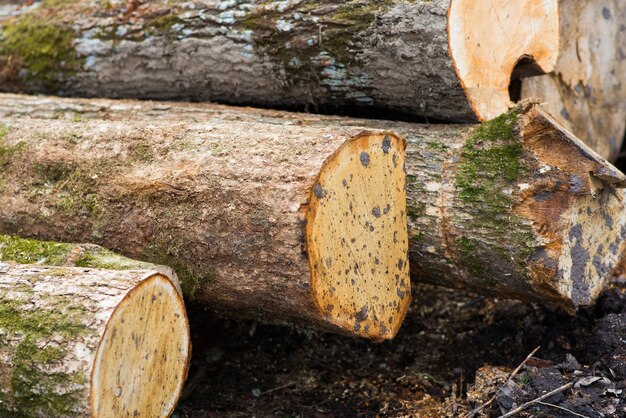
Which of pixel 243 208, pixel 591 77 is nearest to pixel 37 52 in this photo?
pixel 243 208

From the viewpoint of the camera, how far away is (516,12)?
3.46 meters

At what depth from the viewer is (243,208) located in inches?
106

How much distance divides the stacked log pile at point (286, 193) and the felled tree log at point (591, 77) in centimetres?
36

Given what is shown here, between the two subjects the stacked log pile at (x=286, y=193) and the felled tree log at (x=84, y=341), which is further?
the stacked log pile at (x=286, y=193)

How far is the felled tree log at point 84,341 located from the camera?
235cm

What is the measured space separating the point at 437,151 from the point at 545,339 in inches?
41.6

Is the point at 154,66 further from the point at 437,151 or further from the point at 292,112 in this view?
the point at 437,151

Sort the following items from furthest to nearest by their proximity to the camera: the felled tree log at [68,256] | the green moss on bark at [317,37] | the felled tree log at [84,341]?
the green moss on bark at [317,37] → the felled tree log at [68,256] → the felled tree log at [84,341]

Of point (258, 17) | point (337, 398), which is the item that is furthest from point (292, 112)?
point (337, 398)

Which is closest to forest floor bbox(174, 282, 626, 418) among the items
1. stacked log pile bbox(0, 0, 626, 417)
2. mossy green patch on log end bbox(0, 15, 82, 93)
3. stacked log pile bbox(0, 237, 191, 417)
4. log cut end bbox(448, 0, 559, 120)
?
stacked log pile bbox(0, 0, 626, 417)

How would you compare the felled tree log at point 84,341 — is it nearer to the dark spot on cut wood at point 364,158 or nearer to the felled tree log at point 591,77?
the dark spot on cut wood at point 364,158

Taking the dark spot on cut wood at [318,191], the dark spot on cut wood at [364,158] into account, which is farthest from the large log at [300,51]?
the dark spot on cut wood at [318,191]

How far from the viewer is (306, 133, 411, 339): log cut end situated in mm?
2664

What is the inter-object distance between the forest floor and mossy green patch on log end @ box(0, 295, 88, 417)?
943 millimetres
